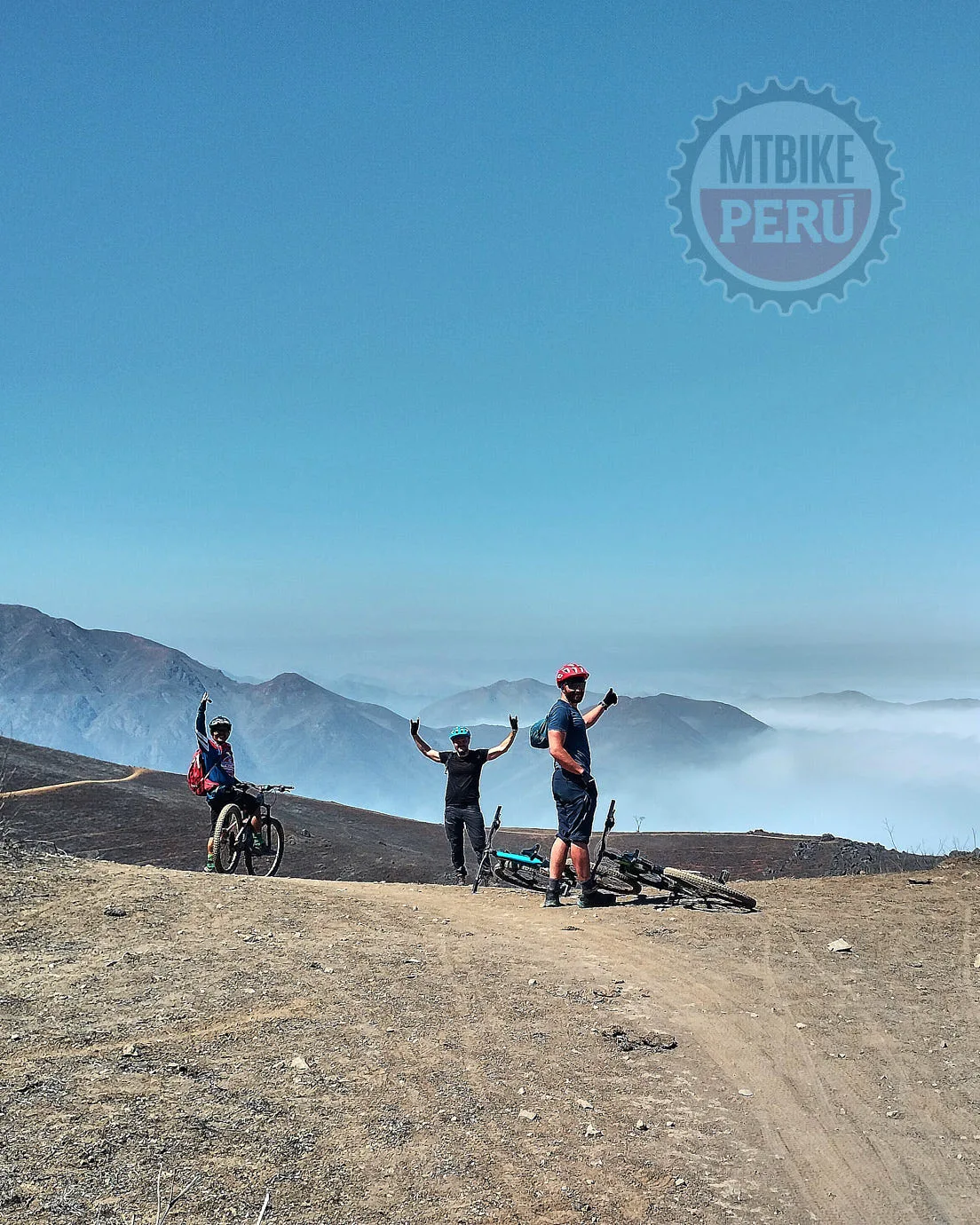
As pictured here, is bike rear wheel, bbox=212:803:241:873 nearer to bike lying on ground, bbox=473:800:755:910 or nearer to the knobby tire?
bike lying on ground, bbox=473:800:755:910

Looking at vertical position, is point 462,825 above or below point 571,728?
below

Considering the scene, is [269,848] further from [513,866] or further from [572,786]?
[572,786]

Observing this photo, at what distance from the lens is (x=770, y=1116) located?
4.80 meters

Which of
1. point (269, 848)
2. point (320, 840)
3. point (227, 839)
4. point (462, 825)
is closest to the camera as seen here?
point (227, 839)

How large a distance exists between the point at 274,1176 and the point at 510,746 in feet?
28.3

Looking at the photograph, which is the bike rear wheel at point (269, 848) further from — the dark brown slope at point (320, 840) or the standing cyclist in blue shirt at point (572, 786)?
the dark brown slope at point (320, 840)

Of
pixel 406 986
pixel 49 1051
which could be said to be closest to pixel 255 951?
pixel 406 986

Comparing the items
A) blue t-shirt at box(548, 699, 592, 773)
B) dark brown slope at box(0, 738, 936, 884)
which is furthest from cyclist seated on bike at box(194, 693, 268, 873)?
dark brown slope at box(0, 738, 936, 884)

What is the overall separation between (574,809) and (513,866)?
269cm

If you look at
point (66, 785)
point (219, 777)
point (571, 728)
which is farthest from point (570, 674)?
point (66, 785)

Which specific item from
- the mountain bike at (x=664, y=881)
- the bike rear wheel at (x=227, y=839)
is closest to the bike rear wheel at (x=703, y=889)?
the mountain bike at (x=664, y=881)

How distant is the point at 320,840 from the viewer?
2456cm

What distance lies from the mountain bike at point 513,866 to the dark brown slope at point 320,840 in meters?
7.45

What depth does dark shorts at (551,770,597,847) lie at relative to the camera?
10.1 meters
